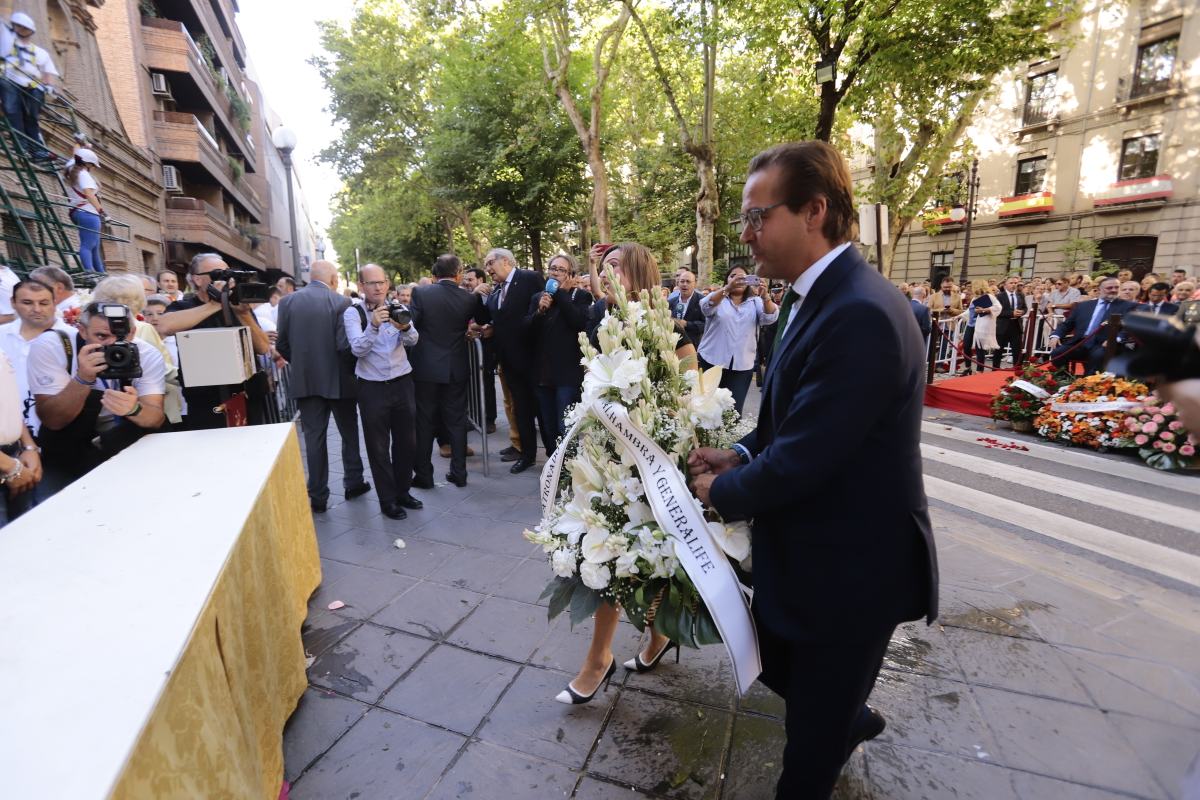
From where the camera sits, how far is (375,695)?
2.61 metres

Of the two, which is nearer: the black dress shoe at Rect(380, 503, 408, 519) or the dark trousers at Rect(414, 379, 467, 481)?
the black dress shoe at Rect(380, 503, 408, 519)

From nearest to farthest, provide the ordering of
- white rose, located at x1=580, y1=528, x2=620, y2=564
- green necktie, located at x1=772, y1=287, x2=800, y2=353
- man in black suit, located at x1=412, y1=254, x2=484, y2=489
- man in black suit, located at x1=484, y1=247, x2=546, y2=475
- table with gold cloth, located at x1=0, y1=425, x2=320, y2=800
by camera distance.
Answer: table with gold cloth, located at x1=0, y1=425, x2=320, y2=800 → green necktie, located at x1=772, y1=287, x2=800, y2=353 → white rose, located at x1=580, y1=528, x2=620, y2=564 → man in black suit, located at x1=412, y1=254, x2=484, y2=489 → man in black suit, located at x1=484, y1=247, x2=546, y2=475

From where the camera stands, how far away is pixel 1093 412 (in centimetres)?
659

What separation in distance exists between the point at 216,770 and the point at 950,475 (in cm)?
636

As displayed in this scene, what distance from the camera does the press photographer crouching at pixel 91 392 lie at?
2.94 metres

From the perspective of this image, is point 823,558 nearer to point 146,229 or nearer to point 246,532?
point 246,532

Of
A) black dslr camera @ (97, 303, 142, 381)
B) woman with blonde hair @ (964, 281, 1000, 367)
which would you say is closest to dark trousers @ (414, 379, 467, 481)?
black dslr camera @ (97, 303, 142, 381)

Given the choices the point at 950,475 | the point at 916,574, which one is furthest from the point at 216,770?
the point at 950,475

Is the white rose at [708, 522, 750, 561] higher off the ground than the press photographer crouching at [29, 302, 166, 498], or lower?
lower

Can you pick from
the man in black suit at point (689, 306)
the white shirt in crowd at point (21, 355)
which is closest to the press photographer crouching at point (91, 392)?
the white shirt in crowd at point (21, 355)

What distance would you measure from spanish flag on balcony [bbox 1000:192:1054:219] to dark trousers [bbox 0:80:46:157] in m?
28.2

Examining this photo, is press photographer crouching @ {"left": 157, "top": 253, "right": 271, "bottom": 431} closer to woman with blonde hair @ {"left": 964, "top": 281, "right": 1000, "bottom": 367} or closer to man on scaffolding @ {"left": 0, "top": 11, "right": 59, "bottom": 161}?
man on scaffolding @ {"left": 0, "top": 11, "right": 59, "bottom": 161}

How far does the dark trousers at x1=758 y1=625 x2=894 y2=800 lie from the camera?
5.24 feet

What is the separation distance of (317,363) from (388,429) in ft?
2.60
